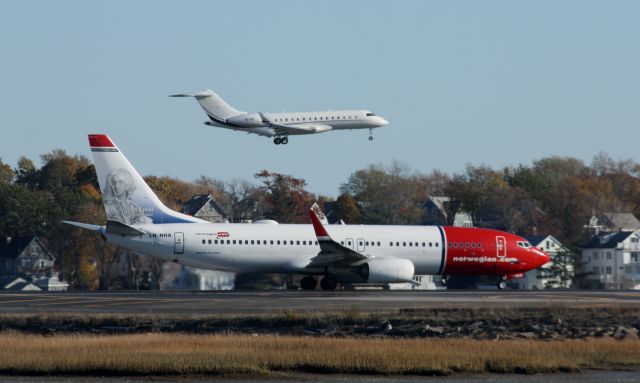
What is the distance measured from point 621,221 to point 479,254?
7231 cm

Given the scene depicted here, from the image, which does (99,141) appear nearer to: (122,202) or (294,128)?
(122,202)

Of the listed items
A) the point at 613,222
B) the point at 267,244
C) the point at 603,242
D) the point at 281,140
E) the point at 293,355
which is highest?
the point at 281,140

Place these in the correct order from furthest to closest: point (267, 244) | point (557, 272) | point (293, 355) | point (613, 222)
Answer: point (613, 222)
point (557, 272)
point (267, 244)
point (293, 355)

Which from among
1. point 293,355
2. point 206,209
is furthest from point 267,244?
point 206,209

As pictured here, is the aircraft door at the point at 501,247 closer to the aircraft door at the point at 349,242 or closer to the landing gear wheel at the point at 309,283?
the aircraft door at the point at 349,242

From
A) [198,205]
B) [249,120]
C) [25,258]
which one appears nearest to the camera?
[249,120]

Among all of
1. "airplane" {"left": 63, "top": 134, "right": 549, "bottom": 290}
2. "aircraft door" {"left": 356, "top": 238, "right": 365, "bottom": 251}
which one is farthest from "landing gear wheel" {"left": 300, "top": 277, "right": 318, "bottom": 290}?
"aircraft door" {"left": 356, "top": 238, "right": 365, "bottom": 251}

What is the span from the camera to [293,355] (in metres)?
33.8

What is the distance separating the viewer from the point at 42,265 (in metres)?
113

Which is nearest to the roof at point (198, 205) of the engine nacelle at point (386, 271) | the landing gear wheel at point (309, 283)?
the landing gear wheel at point (309, 283)

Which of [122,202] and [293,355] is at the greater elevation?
[122,202]

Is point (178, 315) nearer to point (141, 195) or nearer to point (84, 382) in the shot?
point (84, 382)

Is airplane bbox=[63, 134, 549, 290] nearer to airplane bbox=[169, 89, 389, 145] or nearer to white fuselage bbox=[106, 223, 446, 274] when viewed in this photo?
white fuselage bbox=[106, 223, 446, 274]

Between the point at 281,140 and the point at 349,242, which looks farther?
the point at 281,140
